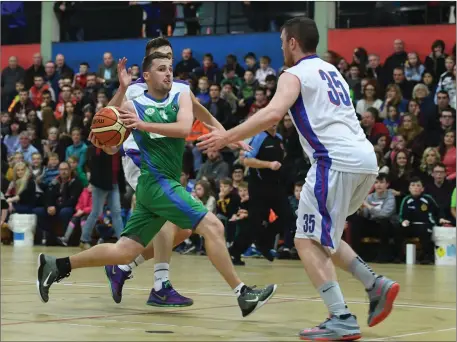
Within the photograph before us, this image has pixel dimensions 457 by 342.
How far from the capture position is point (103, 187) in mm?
17844

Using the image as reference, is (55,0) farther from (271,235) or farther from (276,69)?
(271,235)

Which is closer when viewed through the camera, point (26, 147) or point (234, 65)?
point (234, 65)

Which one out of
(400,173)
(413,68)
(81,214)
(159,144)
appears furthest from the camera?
(81,214)

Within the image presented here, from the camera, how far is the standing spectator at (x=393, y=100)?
18.6 metres

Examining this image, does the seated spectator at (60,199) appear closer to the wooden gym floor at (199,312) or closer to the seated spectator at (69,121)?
the seated spectator at (69,121)

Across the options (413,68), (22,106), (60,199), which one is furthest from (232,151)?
(22,106)

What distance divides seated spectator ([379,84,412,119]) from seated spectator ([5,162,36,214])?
25.2 feet

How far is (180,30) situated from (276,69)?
3.15m

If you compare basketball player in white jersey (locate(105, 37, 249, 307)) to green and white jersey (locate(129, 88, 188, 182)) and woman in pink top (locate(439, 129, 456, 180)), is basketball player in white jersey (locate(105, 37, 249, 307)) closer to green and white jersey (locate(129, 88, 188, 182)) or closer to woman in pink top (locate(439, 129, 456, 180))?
green and white jersey (locate(129, 88, 188, 182))

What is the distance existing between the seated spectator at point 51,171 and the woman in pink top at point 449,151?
335 inches

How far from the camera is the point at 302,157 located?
59.2 feet

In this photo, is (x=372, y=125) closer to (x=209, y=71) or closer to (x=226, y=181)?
(x=226, y=181)

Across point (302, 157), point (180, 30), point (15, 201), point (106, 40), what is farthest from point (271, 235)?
point (106, 40)

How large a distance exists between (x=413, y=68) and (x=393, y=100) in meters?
1.37
